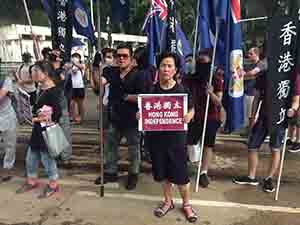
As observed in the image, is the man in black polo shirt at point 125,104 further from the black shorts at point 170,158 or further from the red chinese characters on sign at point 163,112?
the black shorts at point 170,158

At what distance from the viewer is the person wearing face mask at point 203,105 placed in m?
4.64

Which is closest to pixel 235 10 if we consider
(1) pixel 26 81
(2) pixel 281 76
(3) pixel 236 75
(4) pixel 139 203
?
(3) pixel 236 75

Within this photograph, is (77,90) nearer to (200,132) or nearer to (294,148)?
(200,132)

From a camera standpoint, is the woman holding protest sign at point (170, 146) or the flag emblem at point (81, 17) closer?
the woman holding protest sign at point (170, 146)

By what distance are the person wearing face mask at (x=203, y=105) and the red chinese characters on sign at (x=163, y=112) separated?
0.93 m

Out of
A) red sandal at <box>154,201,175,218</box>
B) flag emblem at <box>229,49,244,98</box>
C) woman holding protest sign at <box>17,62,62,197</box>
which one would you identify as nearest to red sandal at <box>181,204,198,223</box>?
red sandal at <box>154,201,175,218</box>

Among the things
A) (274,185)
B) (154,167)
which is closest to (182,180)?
(154,167)

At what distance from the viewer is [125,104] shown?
469cm

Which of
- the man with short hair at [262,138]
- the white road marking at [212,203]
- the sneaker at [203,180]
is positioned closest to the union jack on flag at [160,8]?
the man with short hair at [262,138]

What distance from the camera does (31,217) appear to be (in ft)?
13.1

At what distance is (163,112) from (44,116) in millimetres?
1479

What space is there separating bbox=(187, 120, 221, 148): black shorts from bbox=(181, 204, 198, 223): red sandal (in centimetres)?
102

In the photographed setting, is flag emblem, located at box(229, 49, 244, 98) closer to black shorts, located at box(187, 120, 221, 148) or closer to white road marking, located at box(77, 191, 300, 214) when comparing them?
black shorts, located at box(187, 120, 221, 148)

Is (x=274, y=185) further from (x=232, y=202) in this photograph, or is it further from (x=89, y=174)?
(x=89, y=174)
